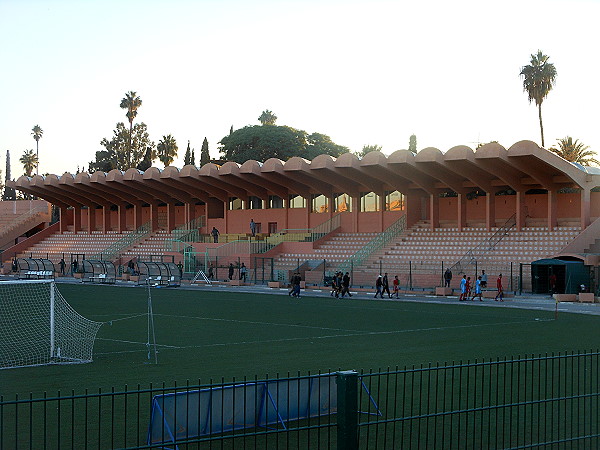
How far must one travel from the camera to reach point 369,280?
5609 cm

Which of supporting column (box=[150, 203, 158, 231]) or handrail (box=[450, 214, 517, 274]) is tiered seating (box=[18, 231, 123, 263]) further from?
handrail (box=[450, 214, 517, 274])

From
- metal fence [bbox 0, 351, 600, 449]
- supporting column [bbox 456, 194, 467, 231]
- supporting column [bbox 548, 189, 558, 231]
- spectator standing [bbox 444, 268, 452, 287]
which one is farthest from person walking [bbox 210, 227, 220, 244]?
metal fence [bbox 0, 351, 600, 449]

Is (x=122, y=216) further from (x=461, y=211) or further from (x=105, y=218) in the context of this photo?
(x=461, y=211)

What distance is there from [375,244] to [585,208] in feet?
49.7

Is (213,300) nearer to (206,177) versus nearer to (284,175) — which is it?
(284,175)

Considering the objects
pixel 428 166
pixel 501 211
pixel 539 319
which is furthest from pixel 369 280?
pixel 539 319

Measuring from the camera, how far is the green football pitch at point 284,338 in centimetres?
1920

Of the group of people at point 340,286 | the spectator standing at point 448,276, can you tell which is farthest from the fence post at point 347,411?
the spectator standing at point 448,276

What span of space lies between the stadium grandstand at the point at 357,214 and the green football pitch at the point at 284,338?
15.3 meters

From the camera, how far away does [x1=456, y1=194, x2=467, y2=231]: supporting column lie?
212 ft

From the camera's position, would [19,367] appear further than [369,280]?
No

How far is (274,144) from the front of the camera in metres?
117

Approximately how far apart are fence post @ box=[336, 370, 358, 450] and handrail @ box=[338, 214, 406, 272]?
50697mm

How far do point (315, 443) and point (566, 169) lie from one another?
47.7 meters
